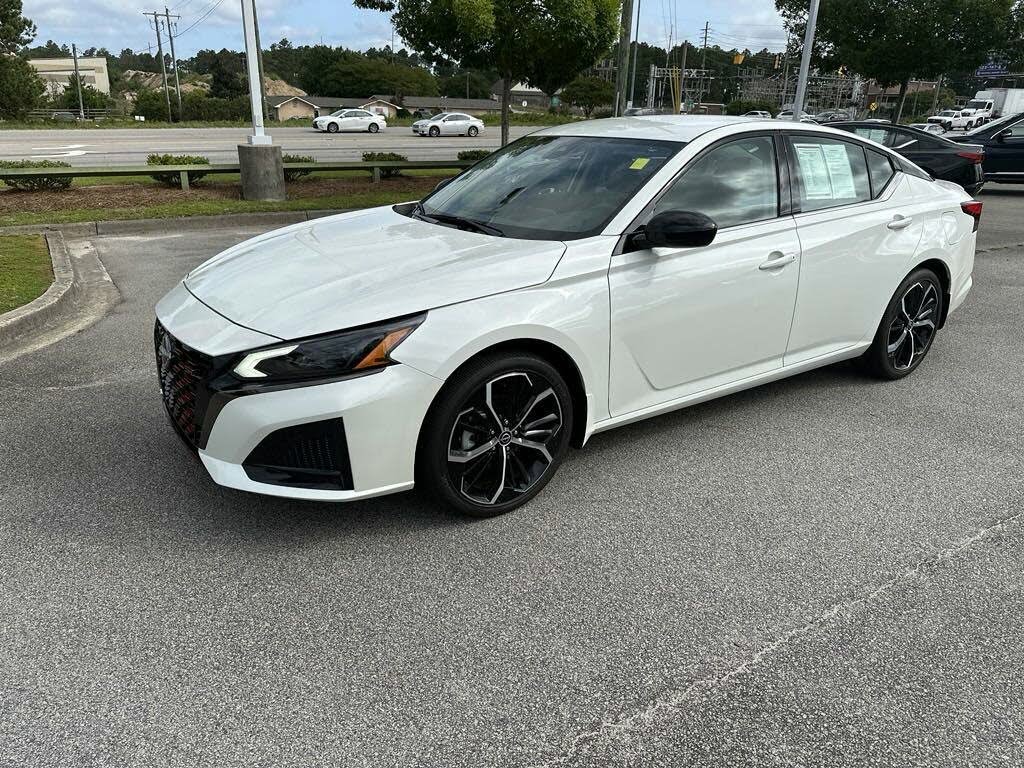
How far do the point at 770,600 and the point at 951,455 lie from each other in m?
1.90

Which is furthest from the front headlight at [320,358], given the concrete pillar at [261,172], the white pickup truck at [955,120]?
the white pickup truck at [955,120]

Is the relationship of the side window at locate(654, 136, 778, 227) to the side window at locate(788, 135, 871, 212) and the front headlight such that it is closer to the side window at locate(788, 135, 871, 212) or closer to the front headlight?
the side window at locate(788, 135, 871, 212)

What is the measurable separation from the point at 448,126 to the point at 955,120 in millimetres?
37452

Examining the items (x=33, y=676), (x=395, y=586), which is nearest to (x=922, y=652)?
(x=395, y=586)

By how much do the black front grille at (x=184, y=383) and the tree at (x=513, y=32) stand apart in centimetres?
1187

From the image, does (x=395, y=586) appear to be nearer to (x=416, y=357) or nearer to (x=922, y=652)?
(x=416, y=357)

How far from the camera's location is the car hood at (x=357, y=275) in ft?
9.89

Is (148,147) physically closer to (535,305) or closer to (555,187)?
(555,187)

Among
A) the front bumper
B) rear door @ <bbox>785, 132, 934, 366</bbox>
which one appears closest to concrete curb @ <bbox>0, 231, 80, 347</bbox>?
the front bumper

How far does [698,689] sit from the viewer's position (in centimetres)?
244

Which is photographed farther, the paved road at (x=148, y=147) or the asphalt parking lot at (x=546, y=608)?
the paved road at (x=148, y=147)

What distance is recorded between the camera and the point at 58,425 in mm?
4328

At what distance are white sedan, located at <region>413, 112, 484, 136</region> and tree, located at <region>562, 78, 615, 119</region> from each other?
36559mm

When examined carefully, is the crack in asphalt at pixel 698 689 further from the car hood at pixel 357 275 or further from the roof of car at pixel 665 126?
the roof of car at pixel 665 126
